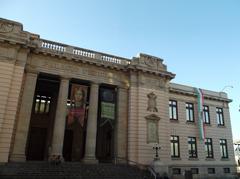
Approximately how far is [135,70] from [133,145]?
28.4 feet

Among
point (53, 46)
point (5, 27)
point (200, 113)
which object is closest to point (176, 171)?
point (200, 113)

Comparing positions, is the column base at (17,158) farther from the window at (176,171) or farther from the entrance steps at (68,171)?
the window at (176,171)

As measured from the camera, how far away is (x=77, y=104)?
24828 millimetres

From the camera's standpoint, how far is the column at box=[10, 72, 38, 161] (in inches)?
825

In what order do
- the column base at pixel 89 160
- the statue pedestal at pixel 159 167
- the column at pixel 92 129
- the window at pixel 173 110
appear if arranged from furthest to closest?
the window at pixel 173 110
the column at pixel 92 129
the statue pedestal at pixel 159 167
the column base at pixel 89 160

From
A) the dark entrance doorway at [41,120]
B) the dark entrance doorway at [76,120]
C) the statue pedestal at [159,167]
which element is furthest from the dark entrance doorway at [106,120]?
the dark entrance doorway at [41,120]

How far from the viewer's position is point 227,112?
3628 cm

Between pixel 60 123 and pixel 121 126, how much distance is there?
6776 millimetres

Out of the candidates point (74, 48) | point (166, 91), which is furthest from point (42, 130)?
point (166, 91)

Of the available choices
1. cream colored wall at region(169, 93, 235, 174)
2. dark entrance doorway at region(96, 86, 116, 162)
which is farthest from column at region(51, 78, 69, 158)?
cream colored wall at region(169, 93, 235, 174)

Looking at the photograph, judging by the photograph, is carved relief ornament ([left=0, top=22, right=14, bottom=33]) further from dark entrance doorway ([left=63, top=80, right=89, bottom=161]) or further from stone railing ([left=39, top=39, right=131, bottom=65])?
dark entrance doorway ([left=63, top=80, right=89, bottom=161])

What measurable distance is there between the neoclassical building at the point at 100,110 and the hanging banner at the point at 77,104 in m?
0.10

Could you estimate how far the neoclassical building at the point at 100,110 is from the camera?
22062 mm

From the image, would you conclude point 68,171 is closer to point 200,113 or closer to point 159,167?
point 159,167
